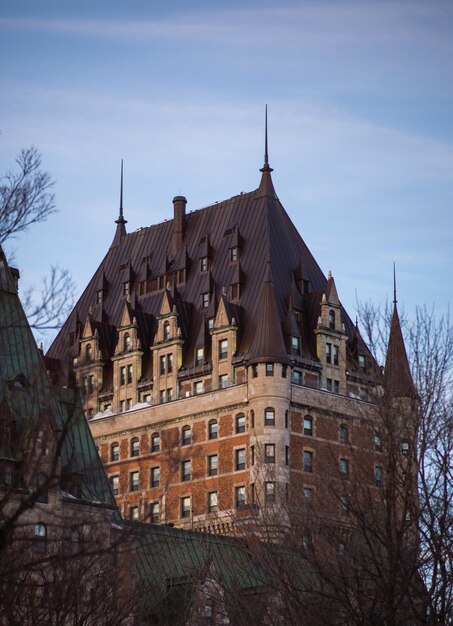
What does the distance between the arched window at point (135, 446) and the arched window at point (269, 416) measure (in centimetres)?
1224

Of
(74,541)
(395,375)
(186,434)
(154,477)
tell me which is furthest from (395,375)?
(154,477)

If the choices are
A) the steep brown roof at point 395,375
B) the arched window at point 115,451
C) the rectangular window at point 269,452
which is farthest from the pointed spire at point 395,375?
the arched window at point 115,451

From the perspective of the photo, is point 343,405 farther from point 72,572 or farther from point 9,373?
point 72,572

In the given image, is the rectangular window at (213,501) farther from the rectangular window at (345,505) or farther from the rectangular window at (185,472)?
the rectangular window at (345,505)

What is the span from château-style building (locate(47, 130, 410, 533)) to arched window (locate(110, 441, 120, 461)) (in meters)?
0.11

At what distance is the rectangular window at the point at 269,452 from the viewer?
98.3 meters

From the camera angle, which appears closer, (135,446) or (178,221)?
(135,446)

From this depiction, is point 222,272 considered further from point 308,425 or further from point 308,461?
point 308,461

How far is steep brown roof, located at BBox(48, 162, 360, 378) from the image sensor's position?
10650cm

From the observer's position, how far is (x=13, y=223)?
89.8ft

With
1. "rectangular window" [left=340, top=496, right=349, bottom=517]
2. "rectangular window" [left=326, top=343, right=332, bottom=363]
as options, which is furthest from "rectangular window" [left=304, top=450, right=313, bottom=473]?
"rectangular window" [left=340, top=496, right=349, bottom=517]

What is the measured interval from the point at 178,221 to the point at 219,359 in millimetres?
16445

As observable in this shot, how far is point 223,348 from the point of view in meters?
105

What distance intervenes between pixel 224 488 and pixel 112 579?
50.4 meters
